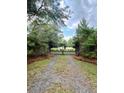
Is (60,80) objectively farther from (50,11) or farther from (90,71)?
(50,11)

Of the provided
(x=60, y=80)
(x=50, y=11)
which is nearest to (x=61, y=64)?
(x=60, y=80)

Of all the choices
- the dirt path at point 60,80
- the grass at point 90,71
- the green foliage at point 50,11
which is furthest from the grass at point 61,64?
the green foliage at point 50,11

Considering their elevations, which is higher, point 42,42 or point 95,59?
point 42,42

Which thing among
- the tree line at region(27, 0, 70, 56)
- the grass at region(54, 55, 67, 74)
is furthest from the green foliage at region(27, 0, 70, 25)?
the grass at region(54, 55, 67, 74)

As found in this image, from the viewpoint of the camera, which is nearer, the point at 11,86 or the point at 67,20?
the point at 11,86

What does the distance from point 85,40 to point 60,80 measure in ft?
1.18

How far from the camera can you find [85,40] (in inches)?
→ 76.0

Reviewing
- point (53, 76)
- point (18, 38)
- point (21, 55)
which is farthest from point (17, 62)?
point (53, 76)

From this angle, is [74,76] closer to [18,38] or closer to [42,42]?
[42,42]

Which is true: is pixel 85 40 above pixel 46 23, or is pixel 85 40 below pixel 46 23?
below

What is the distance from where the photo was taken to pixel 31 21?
188 centimetres

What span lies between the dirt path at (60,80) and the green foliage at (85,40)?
12cm

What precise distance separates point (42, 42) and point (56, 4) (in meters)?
0.31
